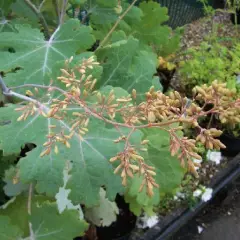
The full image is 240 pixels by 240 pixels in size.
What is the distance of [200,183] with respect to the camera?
2.72m

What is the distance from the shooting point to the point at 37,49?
1492 mm

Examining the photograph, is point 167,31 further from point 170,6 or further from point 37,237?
point 170,6

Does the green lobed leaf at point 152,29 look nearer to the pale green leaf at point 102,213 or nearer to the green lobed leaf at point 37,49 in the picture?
the green lobed leaf at point 37,49

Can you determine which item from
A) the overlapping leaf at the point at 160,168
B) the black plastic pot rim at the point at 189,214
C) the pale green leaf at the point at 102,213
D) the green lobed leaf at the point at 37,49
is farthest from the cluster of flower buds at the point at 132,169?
the black plastic pot rim at the point at 189,214

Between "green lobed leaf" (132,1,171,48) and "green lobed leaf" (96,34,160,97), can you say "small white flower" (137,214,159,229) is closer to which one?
"green lobed leaf" (132,1,171,48)

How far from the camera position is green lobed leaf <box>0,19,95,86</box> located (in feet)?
4.64

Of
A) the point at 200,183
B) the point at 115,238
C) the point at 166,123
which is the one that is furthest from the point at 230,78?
the point at 166,123

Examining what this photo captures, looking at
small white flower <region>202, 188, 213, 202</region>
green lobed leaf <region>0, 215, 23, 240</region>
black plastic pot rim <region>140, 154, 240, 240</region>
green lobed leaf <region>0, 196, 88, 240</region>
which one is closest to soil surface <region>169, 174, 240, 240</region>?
black plastic pot rim <region>140, 154, 240, 240</region>

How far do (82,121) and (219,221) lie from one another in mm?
2013

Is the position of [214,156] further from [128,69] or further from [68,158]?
[68,158]

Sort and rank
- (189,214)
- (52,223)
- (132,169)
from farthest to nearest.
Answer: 1. (189,214)
2. (52,223)
3. (132,169)

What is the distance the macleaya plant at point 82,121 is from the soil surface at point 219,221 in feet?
2.79

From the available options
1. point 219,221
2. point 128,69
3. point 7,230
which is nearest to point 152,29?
point 128,69

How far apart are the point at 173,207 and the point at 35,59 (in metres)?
1.41
